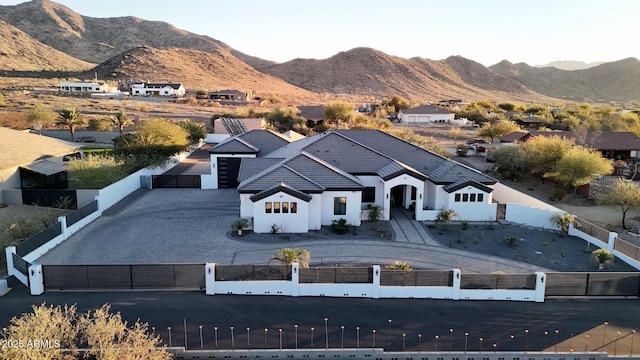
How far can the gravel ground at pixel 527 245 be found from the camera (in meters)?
24.3

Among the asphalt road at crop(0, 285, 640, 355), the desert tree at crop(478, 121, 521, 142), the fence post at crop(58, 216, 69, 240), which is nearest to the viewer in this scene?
the asphalt road at crop(0, 285, 640, 355)

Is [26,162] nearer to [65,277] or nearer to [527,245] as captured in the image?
[65,277]

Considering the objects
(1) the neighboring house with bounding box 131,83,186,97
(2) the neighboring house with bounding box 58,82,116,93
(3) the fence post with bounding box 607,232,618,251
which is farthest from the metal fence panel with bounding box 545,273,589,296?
(2) the neighboring house with bounding box 58,82,116,93

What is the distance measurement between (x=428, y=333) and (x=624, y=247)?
14135 mm

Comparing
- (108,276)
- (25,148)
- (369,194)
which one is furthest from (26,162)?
(369,194)

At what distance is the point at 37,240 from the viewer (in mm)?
23234

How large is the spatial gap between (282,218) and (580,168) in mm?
26067

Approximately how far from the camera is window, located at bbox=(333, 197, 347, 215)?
96.9 feet

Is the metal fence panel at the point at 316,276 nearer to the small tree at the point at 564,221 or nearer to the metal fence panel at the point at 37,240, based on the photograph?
the metal fence panel at the point at 37,240

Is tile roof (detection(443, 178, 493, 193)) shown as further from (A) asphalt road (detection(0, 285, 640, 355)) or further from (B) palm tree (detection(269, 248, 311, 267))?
(B) palm tree (detection(269, 248, 311, 267))

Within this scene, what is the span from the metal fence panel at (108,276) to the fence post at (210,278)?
3203mm

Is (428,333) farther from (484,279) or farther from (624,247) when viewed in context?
(624,247)

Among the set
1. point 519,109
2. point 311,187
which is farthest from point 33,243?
point 519,109

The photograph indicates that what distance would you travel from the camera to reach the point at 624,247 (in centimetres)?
2450
